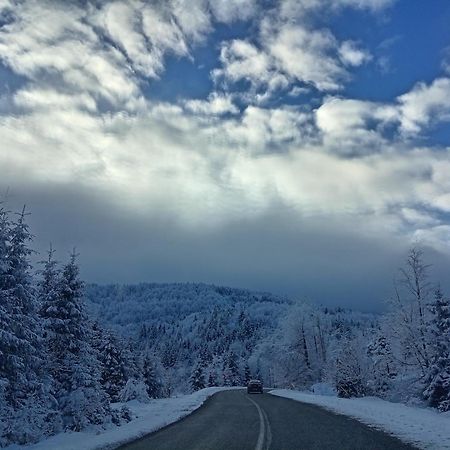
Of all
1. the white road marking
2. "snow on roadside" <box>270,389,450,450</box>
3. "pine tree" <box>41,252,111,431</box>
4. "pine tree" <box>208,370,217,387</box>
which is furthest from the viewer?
"pine tree" <box>208,370,217,387</box>

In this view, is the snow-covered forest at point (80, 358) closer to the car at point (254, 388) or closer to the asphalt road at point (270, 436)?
the asphalt road at point (270, 436)

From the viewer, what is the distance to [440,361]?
1286 inches

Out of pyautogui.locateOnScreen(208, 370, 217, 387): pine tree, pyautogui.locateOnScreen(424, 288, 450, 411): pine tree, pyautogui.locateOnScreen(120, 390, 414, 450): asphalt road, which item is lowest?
pyautogui.locateOnScreen(208, 370, 217, 387): pine tree

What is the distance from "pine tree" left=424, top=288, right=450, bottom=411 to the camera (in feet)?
106

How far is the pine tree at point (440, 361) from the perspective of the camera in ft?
106

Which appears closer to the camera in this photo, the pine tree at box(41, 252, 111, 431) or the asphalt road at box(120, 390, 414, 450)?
the asphalt road at box(120, 390, 414, 450)

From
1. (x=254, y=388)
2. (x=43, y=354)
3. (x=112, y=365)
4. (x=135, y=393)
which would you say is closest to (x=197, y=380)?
(x=112, y=365)

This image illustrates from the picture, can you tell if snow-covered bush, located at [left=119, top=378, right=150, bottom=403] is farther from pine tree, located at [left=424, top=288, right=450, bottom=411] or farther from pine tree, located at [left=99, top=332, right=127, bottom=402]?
pine tree, located at [left=424, top=288, right=450, bottom=411]

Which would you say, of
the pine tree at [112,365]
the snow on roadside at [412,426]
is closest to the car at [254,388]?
the pine tree at [112,365]

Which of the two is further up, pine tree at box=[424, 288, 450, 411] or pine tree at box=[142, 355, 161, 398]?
pine tree at box=[424, 288, 450, 411]

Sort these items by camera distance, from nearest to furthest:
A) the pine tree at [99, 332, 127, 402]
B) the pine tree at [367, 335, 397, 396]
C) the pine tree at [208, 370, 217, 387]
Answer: the pine tree at [367, 335, 397, 396], the pine tree at [99, 332, 127, 402], the pine tree at [208, 370, 217, 387]

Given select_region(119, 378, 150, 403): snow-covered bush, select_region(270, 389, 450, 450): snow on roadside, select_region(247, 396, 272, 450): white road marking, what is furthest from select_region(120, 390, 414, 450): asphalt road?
select_region(119, 378, 150, 403): snow-covered bush

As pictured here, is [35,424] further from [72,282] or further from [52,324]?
[72,282]

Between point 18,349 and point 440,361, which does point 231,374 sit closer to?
point 440,361
